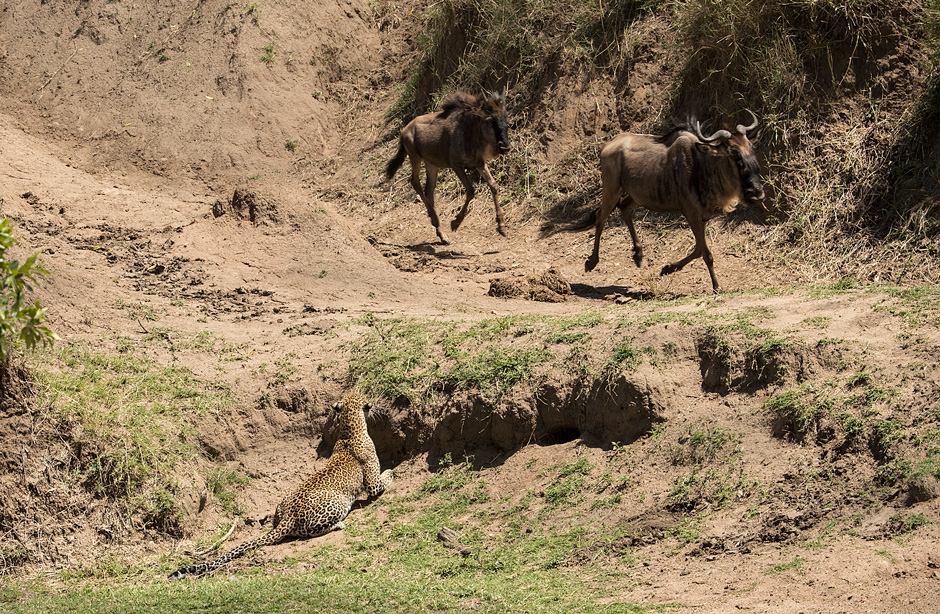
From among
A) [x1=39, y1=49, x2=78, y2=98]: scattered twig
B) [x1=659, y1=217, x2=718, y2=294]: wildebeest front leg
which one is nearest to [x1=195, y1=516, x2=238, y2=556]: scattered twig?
[x1=659, y1=217, x2=718, y2=294]: wildebeest front leg

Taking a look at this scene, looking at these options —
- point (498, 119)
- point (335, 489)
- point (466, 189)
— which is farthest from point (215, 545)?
point (498, 119)

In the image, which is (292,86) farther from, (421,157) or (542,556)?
(542,556)

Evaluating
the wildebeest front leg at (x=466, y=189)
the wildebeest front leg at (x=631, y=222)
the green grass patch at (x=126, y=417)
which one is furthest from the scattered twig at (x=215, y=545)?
the wildebeest front leg at (x=466, y=189)

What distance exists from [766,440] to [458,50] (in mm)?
12290

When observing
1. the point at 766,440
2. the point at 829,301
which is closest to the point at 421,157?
the point at 829,301

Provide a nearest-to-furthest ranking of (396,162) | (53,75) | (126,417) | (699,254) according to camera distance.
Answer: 1. (126,417)
2. (699,254)
3. (396,162)
4. (53,75)

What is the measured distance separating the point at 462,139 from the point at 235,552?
823cm

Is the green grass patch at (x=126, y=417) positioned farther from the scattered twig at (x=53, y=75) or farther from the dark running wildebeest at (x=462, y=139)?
the scattered twig at (x=53, y=75)

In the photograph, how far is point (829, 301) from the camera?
822 centimetres

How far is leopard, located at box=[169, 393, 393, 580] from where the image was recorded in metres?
7.64

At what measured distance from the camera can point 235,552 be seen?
24.1ft

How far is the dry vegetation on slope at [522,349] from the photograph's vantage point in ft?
20.7

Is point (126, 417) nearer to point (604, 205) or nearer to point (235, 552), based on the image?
point (235, 552)

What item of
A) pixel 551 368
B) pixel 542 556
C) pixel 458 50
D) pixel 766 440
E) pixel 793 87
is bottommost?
pixel 542 556
